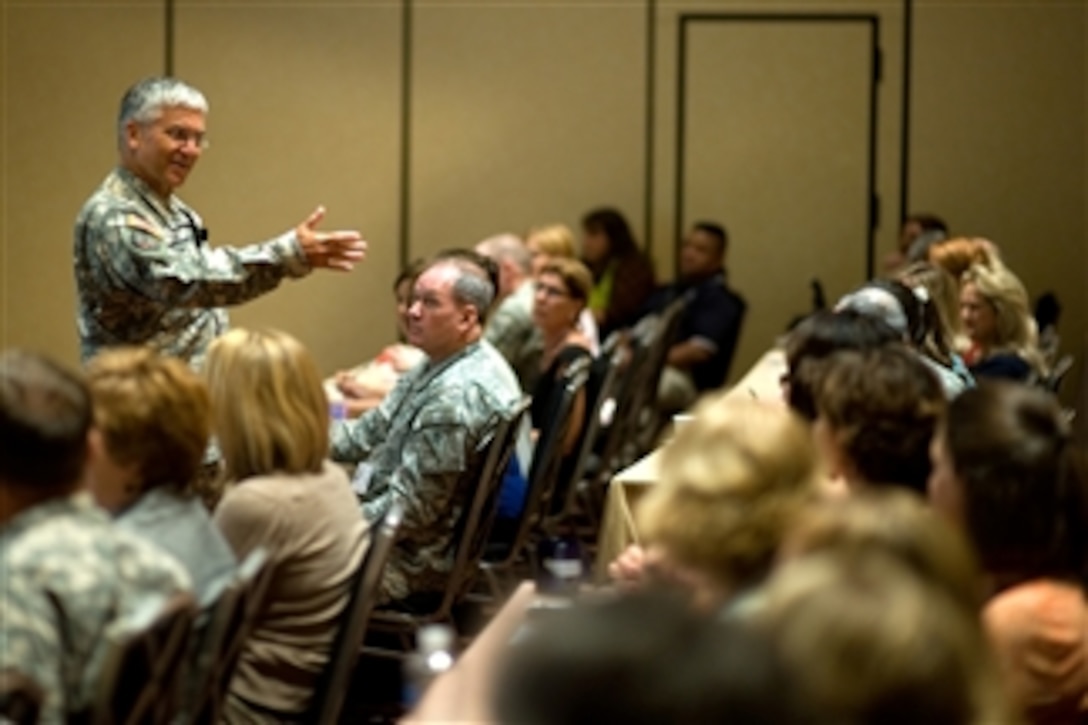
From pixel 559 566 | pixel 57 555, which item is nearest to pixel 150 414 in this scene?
pixel 57 555

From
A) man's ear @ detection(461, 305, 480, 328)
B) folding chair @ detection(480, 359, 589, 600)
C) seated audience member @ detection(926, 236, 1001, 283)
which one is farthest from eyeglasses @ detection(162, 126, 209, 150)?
seated audience member @ detection(926, 236, 1001, 283)

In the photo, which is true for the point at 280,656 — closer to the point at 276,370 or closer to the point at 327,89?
the point at 276,370

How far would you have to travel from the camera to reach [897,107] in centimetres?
1080

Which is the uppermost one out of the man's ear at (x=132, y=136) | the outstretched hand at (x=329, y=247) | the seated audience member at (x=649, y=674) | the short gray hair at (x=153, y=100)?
the short gray hair at (x=153, y=100)

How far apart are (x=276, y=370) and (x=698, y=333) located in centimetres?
633

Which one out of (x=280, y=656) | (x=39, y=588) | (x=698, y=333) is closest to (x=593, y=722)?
Result: (x=39, y=588)

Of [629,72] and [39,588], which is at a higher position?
[629,72]

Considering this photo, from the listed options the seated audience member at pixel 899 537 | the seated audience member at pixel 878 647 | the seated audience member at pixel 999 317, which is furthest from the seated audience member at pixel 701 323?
the seated audience member at pixel 878 647

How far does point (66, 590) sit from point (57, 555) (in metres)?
0.05

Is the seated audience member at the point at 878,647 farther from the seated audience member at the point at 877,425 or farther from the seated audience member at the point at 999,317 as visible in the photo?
the seated audience member at the point at 999,317

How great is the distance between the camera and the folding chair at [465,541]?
181 inches

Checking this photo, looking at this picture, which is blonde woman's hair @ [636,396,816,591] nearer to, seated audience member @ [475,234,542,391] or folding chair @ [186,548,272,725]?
folding chair @ [186,548,272,725]

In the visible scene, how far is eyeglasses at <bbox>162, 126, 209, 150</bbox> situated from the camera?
4.74 m

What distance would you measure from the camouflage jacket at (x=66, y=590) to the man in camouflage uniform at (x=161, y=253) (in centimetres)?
188
